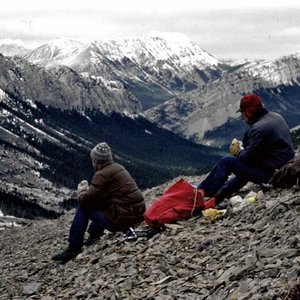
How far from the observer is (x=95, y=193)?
19.3m

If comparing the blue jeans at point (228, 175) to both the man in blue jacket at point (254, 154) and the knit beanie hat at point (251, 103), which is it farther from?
the knit beanie hat at point (251, 103)

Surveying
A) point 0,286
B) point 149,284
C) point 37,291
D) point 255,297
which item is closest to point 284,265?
point 255,297

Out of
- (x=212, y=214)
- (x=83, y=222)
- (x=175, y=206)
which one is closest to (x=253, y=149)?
(x=212, y=214)

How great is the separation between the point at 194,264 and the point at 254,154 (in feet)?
20.3

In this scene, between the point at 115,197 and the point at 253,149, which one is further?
the point at 253,149

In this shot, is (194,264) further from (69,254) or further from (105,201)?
(69,254)

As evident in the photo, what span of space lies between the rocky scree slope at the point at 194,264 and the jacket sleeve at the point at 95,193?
1.43 m

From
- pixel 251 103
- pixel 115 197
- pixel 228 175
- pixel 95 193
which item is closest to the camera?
pixel 95 193

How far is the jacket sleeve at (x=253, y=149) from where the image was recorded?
66.5 feet

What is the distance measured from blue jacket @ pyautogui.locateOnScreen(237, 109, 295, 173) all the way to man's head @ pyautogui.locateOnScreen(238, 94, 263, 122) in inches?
8.0

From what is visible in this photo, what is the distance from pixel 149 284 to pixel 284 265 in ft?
12.4

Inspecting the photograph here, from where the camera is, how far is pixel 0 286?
20203 millimetres

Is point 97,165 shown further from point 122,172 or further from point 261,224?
point 261,224

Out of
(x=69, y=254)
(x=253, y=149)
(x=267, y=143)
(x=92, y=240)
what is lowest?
(x=69, y=254)
